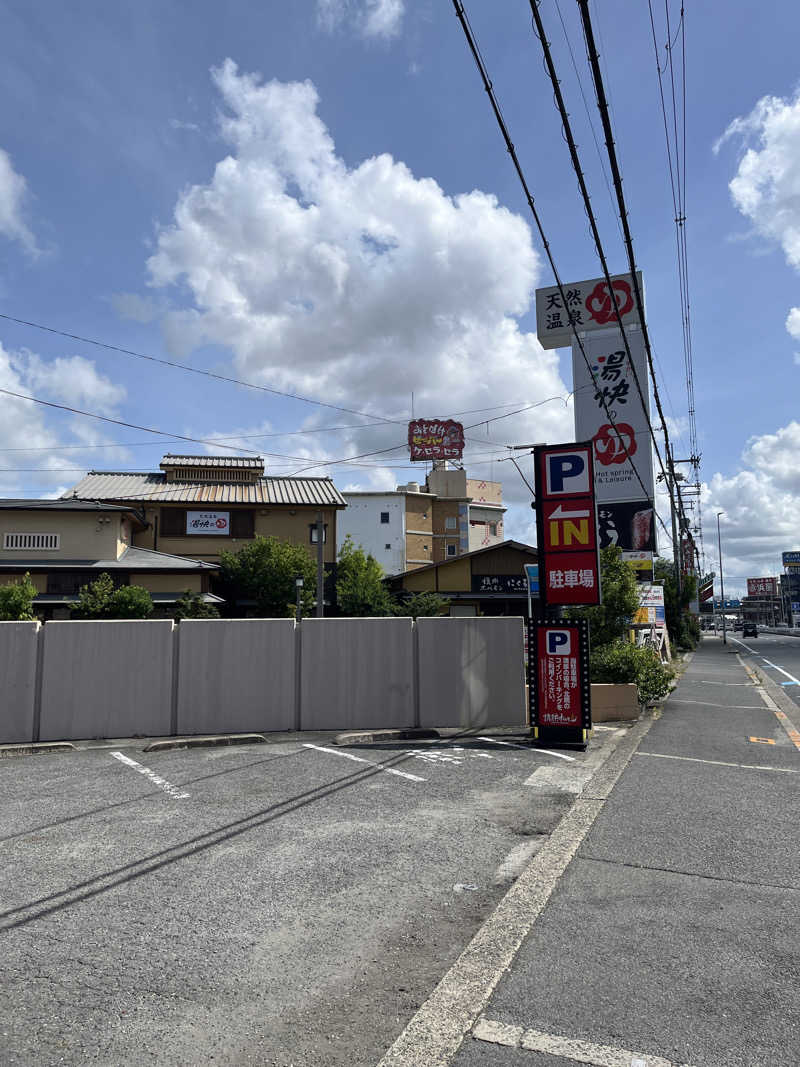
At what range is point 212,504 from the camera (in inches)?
1596

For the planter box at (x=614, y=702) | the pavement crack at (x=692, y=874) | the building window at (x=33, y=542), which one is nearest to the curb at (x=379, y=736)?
the planter box at (x=614, y=702)

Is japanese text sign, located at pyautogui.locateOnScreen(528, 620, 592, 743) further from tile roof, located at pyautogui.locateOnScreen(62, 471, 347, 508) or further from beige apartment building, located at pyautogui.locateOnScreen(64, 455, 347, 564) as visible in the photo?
tile roof, located at pyautogui.locateOnScreen(62, 471, 347, 508)

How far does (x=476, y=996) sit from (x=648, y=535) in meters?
22.5

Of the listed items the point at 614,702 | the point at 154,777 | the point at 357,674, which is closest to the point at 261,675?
the point at 357,674

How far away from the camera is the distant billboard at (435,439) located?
7012 cm

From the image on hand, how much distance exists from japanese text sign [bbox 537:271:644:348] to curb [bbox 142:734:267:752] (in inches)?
757

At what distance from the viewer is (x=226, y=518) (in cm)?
4088

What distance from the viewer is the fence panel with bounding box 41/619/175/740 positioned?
1181 cm

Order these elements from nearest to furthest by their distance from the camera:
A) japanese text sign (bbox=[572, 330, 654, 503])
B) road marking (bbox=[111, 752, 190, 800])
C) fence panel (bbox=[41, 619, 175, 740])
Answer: road marking (bbox=[111, 752, 190, 800])
fence panel (bbox=[41, 619, 175, 740])
japanese text sign (bbox=[572, 330, 654, 503])

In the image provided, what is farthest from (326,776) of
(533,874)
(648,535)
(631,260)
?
(648,535)

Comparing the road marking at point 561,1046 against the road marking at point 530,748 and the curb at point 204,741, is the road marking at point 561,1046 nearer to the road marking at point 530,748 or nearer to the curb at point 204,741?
the road marking at point 530,748

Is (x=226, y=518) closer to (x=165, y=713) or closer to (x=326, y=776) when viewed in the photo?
(x=165, y=713)

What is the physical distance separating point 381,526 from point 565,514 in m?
56.2

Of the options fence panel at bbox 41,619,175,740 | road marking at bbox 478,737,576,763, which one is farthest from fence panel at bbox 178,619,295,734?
road marking at bbox 478,737,576,763
